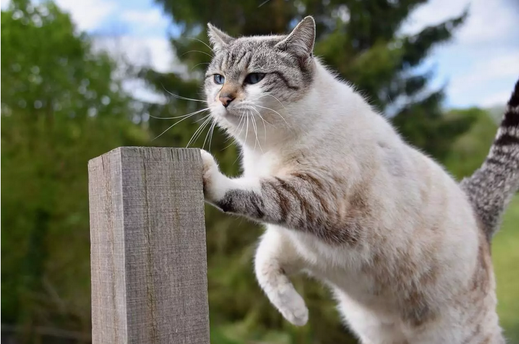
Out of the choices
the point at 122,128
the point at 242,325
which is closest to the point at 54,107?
the point at 122,128

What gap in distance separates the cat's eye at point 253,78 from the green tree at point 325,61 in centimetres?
365

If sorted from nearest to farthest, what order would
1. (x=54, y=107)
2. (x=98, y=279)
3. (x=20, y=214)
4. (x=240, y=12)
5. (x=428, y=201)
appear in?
(x=98, y=279), (x=428, y=201), (x=240, y=12), (x=54, y=107), (x=20, y=214)

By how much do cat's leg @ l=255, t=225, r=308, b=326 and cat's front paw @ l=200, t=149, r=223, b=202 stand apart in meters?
0.64

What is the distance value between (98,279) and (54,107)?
5.61 metres

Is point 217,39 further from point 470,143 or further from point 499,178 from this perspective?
point 470,143

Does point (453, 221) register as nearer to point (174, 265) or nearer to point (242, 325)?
point (174, 265)

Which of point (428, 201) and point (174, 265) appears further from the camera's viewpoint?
point (428, 201)

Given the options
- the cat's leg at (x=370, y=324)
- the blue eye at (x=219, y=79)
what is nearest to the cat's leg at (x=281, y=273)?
the cat's leg at (x=370, y=324)

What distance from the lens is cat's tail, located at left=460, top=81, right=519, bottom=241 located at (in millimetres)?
2479

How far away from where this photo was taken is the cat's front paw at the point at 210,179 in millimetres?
1539

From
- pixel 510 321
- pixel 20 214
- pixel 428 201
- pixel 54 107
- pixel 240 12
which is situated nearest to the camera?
pixel 428 201

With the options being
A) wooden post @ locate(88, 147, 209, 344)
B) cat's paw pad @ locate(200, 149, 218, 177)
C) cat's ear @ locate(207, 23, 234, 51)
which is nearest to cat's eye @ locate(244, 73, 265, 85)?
cat's ear @ locate(207, 23, 234, 51)

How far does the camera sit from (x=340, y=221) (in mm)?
1842

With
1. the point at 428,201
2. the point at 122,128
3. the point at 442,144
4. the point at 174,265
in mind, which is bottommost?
the point at 174,265
